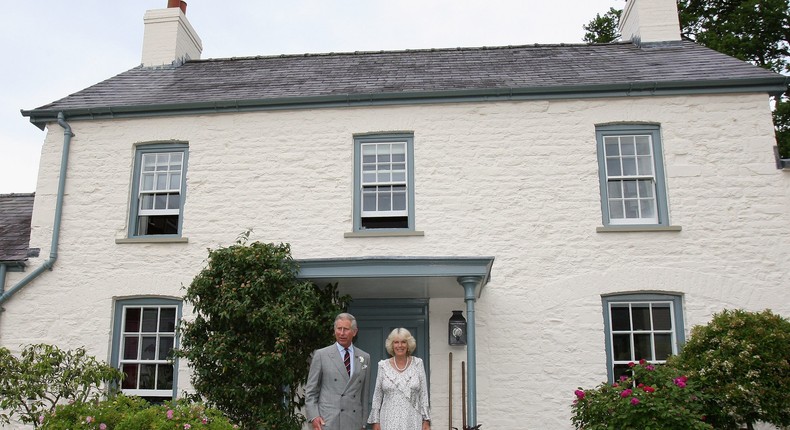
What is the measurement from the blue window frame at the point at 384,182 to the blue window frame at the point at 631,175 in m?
2.82

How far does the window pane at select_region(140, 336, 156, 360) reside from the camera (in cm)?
992

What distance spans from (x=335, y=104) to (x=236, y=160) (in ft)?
5.78

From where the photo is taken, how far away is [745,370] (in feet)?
24.8

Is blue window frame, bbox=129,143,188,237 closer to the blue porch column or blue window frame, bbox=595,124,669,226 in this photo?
the blue porch column

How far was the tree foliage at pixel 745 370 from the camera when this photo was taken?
742 centimetres

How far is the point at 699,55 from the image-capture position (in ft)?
36.6

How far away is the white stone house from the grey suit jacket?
2.00 meters

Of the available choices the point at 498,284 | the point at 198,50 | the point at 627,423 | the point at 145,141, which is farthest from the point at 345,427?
the point at 198,50

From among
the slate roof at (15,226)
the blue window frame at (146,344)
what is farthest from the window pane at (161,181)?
the slate roof at (15,226)

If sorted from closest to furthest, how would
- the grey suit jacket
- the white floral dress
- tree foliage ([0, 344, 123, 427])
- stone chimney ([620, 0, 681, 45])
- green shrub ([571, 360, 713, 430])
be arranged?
the white floral dress < the grey suit jacket < green shrub ([571, 360, 713, 430]) < tree foliage ([0, 344, 123, 427]) < stone chimney ([620, 0, 681, 45])

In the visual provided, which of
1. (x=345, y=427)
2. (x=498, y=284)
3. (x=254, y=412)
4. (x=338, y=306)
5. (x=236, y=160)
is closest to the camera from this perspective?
(x=345, y=427)

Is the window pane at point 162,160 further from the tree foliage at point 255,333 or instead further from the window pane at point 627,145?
the window pane at point 627,145

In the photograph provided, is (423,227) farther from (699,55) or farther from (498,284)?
(699,55)

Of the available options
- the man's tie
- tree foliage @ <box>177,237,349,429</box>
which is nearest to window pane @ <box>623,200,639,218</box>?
tree foliage @ <box>177,237,349,429</box>
